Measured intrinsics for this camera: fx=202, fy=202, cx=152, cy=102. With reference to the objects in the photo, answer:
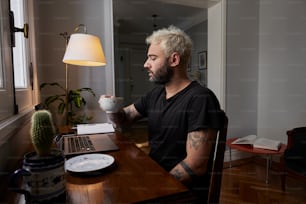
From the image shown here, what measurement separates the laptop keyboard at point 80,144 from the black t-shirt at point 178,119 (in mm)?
390

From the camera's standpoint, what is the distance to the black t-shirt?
95cm

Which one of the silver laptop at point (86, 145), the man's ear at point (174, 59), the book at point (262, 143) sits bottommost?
the book at point (262, 143)

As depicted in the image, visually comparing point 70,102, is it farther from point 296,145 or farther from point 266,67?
point 266,67

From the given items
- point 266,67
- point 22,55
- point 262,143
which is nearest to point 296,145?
point 262,143

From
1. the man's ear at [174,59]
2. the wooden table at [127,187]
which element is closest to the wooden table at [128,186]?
the wooden table at [127,187]

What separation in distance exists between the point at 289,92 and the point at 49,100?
2673 mm

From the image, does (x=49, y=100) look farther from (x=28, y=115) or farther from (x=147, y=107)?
(x=147, y=107)

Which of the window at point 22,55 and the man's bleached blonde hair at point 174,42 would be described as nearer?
the man's bleached blonde hair at point 174,42

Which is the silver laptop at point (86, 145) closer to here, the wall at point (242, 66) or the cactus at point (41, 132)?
the cactus at point (41, 132)

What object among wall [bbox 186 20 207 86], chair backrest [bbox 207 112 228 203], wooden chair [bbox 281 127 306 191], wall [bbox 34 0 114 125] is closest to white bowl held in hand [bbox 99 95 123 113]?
chair backrest [bbox 207 112 228 203]

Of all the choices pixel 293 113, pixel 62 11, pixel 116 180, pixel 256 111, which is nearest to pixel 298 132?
pixel 293 113

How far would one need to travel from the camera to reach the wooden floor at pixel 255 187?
1856 millimetres

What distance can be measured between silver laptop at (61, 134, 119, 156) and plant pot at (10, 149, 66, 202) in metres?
0.39

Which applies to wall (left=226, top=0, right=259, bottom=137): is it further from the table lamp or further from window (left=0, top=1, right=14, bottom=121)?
window (left=0, top=1, right=14, bottom=121)
